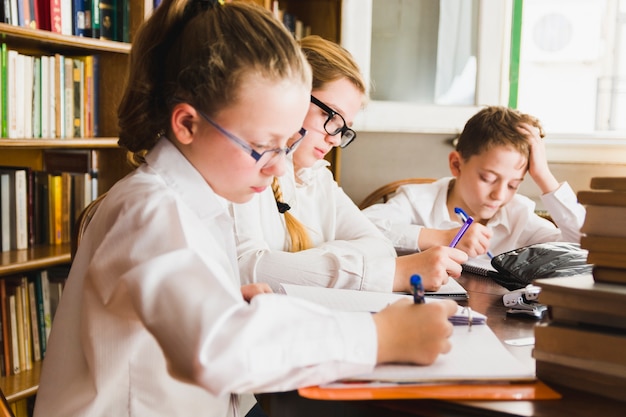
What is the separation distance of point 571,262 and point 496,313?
0.27 metres

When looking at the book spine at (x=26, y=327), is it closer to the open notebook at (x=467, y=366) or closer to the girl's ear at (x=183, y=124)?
the girl's ear at (x=183, y=124)

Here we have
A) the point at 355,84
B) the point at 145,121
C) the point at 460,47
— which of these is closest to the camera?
the point at 145,121

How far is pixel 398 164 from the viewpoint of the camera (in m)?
3.28

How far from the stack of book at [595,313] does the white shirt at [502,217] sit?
1044 millimetres

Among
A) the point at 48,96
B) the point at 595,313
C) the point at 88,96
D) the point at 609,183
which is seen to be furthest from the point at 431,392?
the point at 88,96

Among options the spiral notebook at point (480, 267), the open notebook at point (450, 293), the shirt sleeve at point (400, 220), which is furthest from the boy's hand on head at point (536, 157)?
the open notebook at point (450, 293)

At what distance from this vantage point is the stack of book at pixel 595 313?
0.76m

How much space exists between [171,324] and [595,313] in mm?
471

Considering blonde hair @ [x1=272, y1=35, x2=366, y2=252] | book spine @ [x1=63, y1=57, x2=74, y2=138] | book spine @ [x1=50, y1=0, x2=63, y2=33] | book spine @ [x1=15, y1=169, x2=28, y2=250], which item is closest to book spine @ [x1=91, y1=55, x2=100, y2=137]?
book spine @ [x1=63, y1=57, x2=74, y2=138]

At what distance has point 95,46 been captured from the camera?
2.41 m

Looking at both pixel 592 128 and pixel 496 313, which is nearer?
pixel 496 313

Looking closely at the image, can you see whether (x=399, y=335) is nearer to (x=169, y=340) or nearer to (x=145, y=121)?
(x=169, y=340)

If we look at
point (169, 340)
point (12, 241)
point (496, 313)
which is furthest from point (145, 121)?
point (12, 241)

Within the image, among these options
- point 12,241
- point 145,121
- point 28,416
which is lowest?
point 28,416
